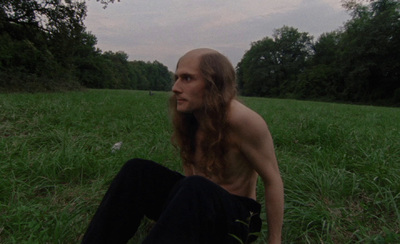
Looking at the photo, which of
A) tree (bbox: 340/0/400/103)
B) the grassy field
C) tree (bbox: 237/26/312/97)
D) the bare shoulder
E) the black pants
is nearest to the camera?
the black pants

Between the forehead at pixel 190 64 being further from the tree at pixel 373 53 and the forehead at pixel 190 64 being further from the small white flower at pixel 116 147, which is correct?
the tree at pixel 373 53

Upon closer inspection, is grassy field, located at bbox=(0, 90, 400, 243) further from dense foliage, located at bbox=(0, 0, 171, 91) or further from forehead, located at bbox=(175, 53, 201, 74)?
dense foliage, located at bbox=(0, 0, 171, 91)

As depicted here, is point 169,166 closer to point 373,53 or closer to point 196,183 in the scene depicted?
point 196,183

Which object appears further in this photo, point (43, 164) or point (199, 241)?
point (43, 164)

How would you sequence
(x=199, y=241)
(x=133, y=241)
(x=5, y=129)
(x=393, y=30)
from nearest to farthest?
(x=199, y=241) < (x=133, y=241) < (x=5, y=129) < (x=393, y=30)

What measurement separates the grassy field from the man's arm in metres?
0.50

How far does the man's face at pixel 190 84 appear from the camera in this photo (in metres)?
1.22

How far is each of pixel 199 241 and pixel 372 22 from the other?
3579 cm

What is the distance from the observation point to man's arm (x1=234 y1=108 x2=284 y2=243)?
1135mm

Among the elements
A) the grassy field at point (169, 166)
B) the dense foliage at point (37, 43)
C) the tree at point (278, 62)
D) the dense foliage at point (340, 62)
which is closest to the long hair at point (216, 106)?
the grassy field at point (169, 166)

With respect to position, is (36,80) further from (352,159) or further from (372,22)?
(372,22)

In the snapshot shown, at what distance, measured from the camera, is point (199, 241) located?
1.08 m

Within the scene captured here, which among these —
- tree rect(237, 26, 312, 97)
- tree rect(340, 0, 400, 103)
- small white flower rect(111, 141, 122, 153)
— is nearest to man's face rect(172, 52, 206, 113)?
small white flower rect(111, 141, 122, 153)

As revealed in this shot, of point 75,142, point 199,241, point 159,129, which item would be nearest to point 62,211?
point 199,241
